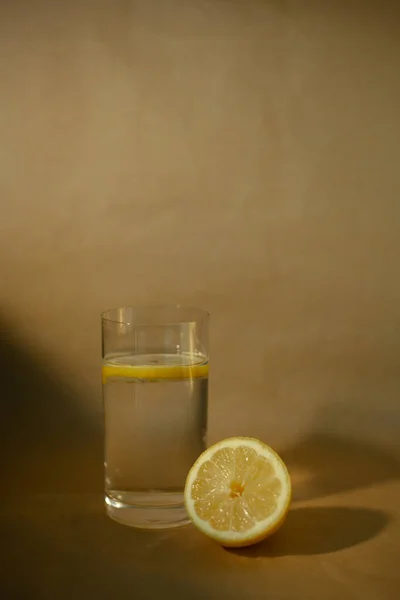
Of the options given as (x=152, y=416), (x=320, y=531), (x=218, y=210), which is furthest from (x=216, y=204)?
(x=320, y=531)

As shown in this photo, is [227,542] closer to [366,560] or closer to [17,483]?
[366,560]

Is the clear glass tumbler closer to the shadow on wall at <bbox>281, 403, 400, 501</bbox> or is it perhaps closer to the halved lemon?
the halved lemon

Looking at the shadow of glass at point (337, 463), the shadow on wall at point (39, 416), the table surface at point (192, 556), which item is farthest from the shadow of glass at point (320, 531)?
the shadow on wall at point (39, 416)

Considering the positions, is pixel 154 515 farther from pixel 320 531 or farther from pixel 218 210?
pixel 218 210

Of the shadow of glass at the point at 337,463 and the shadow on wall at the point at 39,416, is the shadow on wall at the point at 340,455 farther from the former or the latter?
the shadow on wall at the point at 39,416

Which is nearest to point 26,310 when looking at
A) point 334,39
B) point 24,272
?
point 24,272
